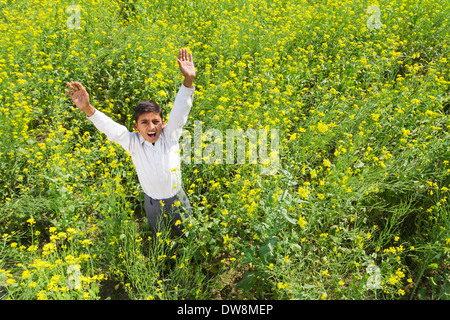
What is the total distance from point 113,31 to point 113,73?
1.01 meters

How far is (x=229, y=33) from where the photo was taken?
4977mm

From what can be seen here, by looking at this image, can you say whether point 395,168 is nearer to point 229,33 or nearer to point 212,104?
point 212,104

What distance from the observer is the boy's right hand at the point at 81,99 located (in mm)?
2336

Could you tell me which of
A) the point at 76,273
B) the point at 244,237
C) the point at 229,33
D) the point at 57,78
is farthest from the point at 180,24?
the point at 76,273

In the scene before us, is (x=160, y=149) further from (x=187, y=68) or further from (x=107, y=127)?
(x=187, y=68)

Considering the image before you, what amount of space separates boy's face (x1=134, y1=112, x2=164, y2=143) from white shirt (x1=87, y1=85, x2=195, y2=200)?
0.13 ft

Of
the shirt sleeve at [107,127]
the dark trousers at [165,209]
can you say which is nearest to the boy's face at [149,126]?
the shirt sleeve at [107,127]

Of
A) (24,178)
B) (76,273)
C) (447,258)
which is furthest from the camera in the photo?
(24,178)

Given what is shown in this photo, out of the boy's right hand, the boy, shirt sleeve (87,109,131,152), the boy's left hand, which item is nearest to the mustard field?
the boy

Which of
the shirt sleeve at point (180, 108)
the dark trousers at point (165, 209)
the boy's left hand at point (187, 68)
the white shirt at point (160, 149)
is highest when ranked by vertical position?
the boy's left hand at point (187, 68)

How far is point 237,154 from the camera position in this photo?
323 cm

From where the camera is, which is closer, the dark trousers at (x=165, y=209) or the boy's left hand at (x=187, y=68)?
the boy's left hand at (x=187, y=68)

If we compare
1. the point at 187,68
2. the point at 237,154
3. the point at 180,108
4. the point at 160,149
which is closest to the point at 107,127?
the point at 160,149

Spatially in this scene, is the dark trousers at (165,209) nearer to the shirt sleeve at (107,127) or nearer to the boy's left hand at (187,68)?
the shirt sleeve at (107,127)
